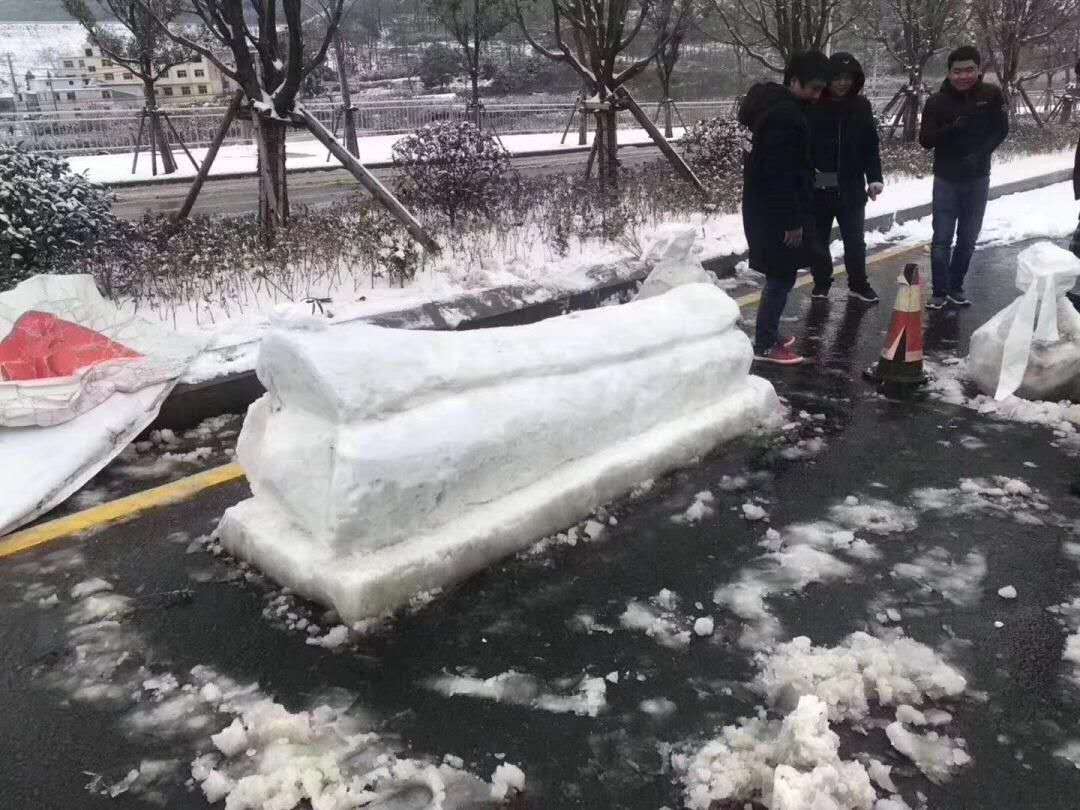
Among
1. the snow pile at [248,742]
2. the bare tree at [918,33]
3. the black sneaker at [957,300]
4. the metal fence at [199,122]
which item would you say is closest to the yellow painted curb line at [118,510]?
the snow pile at [248,742]

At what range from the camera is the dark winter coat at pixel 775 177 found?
4.74 metres

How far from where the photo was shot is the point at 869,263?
27.6 ft

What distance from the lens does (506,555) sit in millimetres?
3170

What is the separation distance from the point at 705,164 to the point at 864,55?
34.0 m

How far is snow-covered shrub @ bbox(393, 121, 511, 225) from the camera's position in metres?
7.87

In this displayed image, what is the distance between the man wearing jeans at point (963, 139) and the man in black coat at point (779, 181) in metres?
1.39

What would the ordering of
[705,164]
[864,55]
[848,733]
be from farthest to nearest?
[864,55] < [705,164] < [848,733]

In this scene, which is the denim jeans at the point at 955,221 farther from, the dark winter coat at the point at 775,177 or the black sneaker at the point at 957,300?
the dark winter coat at the point at 775,177

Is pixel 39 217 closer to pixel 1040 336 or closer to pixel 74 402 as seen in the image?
pixel 74 402

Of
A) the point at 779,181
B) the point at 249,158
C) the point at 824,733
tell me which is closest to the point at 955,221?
the point at 779,181

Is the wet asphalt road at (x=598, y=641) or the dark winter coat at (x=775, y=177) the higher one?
the dark winter coat at (x=775, y=177)

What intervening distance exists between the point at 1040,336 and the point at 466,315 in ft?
11.3

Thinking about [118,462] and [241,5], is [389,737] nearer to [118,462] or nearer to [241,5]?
[118,462]

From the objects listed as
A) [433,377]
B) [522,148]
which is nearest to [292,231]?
[433,377]
